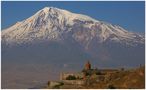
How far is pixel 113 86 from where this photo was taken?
7931 cm

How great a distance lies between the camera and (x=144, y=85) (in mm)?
76812

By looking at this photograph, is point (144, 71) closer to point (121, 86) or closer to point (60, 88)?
point (121, 86)

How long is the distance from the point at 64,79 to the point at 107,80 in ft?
32.1

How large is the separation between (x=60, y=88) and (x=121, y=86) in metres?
7.75

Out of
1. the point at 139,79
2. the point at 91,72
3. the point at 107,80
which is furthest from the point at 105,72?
the point at 139,79

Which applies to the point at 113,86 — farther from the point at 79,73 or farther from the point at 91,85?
the point at 79,73

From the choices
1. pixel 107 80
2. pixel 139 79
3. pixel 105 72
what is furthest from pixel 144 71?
pixel 105 72

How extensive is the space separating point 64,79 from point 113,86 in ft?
49.8

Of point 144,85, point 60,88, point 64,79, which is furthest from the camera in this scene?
point 64,79

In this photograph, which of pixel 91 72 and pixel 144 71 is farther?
pixel 91 72

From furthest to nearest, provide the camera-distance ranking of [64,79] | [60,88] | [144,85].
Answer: [64,79], [60,88], [144,85]

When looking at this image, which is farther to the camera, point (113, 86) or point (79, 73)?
point (79, 73)

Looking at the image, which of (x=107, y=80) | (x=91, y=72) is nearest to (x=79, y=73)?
(x=91, y=72)

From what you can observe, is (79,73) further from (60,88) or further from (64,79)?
(60,88)
